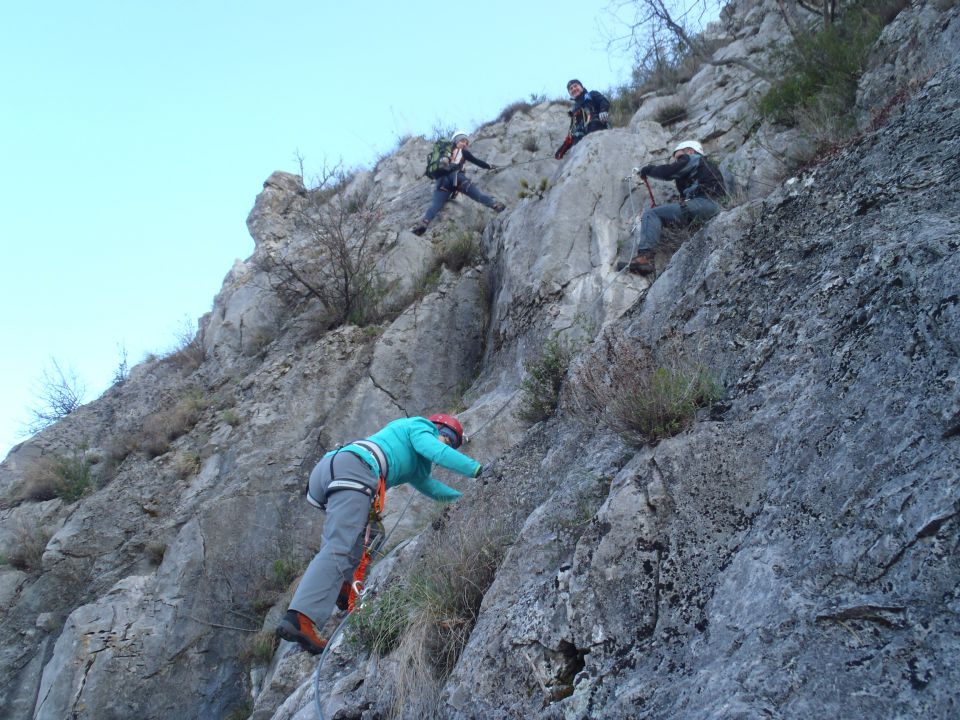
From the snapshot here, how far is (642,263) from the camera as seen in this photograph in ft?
25.5

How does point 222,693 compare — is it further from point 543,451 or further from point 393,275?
point 393,275

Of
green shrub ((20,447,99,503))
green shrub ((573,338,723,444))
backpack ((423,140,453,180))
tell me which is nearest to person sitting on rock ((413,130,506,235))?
backpack ((423,140,453,180))

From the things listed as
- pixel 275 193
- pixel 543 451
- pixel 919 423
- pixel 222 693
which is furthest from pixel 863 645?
pixel 275 193

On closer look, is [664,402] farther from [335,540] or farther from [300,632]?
[300,632]

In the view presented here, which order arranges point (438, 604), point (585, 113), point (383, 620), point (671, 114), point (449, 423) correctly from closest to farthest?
1. point (438, 604)
2. point (383, 620)
3. point (449, 423)
4. point (585, 113)
5. point (671, 114)

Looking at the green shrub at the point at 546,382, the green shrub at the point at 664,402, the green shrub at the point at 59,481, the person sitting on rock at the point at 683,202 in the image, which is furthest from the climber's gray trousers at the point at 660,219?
the green shrub at the point at 59,481

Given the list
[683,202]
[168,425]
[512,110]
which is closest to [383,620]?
[683,202]

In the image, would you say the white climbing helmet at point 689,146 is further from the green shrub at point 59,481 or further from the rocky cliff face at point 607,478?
the green shrub at point 59,481

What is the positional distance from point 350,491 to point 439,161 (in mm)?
8279

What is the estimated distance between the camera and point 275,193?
54.2ft

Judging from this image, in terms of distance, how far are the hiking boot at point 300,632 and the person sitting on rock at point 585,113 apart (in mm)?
8885

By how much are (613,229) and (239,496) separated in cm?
549

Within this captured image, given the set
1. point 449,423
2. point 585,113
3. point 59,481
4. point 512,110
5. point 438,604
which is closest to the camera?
point 438,604

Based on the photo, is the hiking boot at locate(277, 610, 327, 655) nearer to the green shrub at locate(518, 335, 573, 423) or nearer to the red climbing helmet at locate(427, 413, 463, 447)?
the red climbing helmet at locate(427, 413, 463, 447)
